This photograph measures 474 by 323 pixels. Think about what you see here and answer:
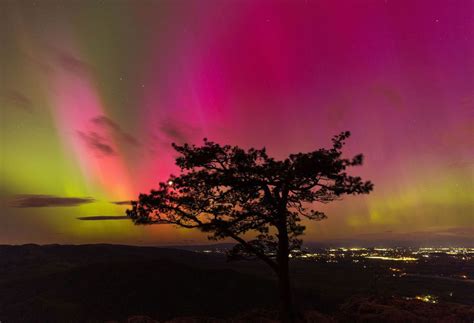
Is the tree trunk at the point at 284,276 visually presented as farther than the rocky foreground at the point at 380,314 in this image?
No

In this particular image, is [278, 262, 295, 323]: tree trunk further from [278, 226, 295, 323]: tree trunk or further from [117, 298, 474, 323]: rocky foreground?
[117, 298, 474, 323]: rocky foreground

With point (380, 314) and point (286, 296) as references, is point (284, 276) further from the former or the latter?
point (380, 314)

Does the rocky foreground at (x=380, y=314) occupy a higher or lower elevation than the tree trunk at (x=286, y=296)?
lower

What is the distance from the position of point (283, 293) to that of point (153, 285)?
5353 inches

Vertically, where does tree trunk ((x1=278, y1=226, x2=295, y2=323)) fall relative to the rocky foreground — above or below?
above

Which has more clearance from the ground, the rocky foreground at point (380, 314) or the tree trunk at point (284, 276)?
the tree trunk at point (284, 276)

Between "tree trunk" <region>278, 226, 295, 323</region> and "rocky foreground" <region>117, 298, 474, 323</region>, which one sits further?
"rocky foreground" <region>117, 298, 474, 323</region>

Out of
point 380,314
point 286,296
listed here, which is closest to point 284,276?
point 286,296

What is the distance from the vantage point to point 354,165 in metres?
18.7

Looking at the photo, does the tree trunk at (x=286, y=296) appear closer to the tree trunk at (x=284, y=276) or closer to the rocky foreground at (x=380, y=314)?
the tree trunk at (x=284, y=276)

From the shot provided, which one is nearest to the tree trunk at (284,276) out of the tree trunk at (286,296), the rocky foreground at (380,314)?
the tree trunk at (286,296)

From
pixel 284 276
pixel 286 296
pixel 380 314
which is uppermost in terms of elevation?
pixel 284 276

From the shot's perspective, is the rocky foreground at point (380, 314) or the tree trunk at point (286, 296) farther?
the rocky foreground at point (380, 314)

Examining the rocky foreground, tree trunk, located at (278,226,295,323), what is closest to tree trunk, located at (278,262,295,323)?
tree trunk, located at (278,226,295,323)
